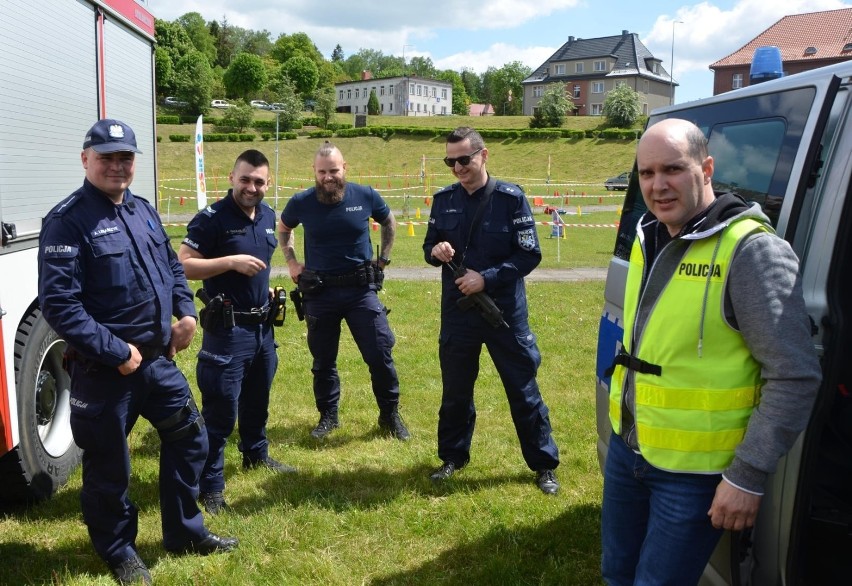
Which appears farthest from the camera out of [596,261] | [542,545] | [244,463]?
[596,261]

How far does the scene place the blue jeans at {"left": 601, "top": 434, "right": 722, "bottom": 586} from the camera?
2.00 metres

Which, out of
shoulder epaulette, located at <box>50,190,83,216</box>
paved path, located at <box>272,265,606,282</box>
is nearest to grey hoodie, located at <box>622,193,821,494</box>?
shoulder epaulette, located at <box>50,190,83,216</box>

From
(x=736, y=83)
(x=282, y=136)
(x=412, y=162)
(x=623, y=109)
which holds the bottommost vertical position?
(x=412, y=162)

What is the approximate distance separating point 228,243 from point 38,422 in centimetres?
149

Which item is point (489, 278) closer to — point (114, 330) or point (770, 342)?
point (114, 330)

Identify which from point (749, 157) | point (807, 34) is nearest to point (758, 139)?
point (749, 157)

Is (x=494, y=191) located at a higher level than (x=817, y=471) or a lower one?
higher

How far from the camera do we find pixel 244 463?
4727 mm

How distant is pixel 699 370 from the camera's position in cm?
194

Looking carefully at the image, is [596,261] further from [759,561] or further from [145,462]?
[759,561]

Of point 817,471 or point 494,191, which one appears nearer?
point 817,471

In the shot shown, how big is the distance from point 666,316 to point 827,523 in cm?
81

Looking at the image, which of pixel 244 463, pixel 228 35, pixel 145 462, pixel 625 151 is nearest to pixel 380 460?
pixel 244 463

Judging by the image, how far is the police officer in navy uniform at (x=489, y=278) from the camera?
4.16 meters
